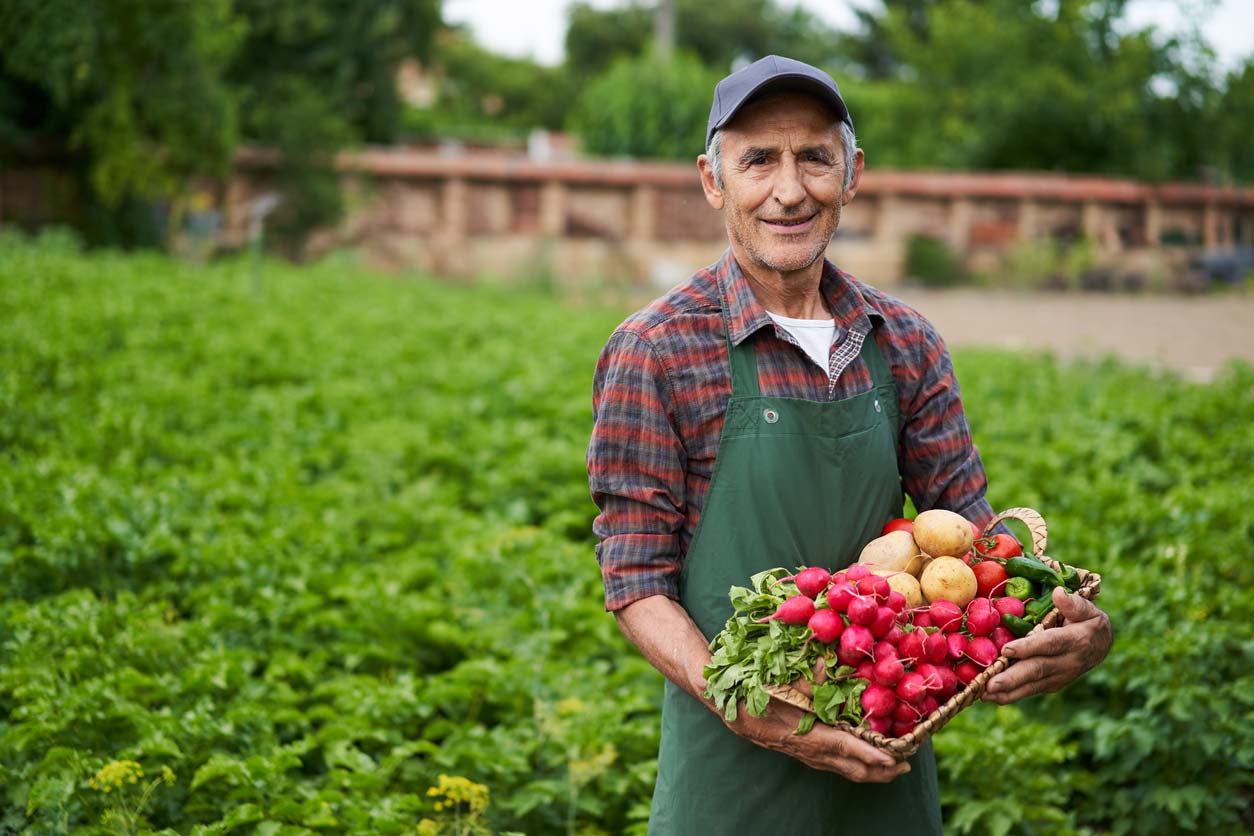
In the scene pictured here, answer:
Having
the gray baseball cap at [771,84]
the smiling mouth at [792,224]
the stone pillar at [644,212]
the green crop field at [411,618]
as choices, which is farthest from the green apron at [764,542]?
the stone pillar at [644,212]

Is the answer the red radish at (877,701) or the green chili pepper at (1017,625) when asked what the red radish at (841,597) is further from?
the green chili pepper at (1017,625)

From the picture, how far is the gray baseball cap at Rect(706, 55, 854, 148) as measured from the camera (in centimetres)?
217

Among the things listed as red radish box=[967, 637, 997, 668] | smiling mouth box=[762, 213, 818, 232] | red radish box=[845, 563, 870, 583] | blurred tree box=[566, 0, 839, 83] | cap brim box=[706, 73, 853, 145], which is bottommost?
red radish box=[967, 637, 997, 668]

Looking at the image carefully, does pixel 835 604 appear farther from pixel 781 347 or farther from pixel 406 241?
pixel 406 241

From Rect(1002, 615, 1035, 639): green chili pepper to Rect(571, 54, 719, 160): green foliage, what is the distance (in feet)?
64.1

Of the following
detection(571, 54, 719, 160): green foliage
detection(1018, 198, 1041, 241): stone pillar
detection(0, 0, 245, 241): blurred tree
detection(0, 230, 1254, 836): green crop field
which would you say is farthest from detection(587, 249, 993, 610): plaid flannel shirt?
detection(571, 54, 719, 160): green foliage

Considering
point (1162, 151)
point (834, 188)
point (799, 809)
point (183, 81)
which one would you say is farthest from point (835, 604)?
point (1162, 151)

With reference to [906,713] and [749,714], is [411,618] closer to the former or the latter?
[749,714]

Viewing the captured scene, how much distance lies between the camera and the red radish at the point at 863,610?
202cm

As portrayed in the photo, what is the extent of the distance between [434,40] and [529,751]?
2342 centimetres

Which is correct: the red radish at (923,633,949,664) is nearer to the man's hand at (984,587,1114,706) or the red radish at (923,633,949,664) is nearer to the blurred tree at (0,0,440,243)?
the man's hand at (984,587,1114,706)

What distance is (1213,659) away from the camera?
3.95m

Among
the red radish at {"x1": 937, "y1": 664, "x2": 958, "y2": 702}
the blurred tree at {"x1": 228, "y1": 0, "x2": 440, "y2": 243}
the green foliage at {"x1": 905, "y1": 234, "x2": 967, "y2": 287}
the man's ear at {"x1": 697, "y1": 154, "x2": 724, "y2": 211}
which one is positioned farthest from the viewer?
the green foliage at {"x1": 905, "y1": 234, "x2": 967, "y2": 287}

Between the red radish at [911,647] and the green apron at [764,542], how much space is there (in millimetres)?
280
